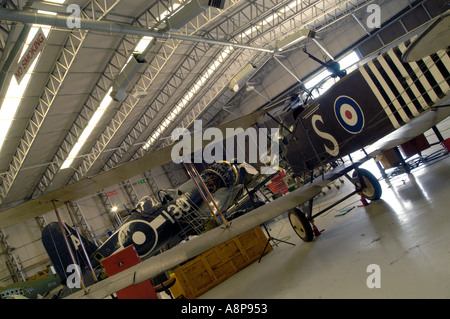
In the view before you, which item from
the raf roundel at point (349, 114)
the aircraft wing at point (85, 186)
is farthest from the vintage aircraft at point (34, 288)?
the raf roundel at point (349, 114)

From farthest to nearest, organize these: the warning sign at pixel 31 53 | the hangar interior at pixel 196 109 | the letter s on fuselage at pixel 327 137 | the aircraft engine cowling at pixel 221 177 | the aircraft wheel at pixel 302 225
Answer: the aircraft engine cowling at pixel 221 177, the warning sign at pixel 31 53, the aircraft wheel at pixel 302 225, the letter s on fuselage at pixel 327 137, the hangar interior at pixel 196 109

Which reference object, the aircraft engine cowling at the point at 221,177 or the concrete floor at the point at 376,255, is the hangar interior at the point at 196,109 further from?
the aircraft engine cowling at the point at 221,177

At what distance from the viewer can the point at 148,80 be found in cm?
1566

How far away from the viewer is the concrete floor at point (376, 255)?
2863mm

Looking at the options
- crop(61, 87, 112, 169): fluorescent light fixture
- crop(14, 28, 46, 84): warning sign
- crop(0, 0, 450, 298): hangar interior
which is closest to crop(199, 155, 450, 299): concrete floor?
crop(0, 0, 450, 298): hangar interior

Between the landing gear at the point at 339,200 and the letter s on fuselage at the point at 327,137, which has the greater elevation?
the letter s on fuselage at the point at 327,137

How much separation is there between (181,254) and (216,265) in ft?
8.00

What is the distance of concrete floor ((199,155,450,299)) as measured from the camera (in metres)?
2.86

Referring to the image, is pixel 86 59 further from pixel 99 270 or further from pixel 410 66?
pixel 410 66

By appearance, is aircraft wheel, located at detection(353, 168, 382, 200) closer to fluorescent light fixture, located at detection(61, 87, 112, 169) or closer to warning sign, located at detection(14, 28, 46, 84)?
warning sign, located at detection(14, 28, 46, 84)

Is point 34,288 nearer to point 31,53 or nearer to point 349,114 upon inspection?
point 31,53

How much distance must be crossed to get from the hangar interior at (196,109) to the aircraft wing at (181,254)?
0.96 metres

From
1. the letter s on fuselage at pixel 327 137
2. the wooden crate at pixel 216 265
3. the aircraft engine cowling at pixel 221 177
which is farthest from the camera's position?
the aircraft engine cowling at pixel 221 177
